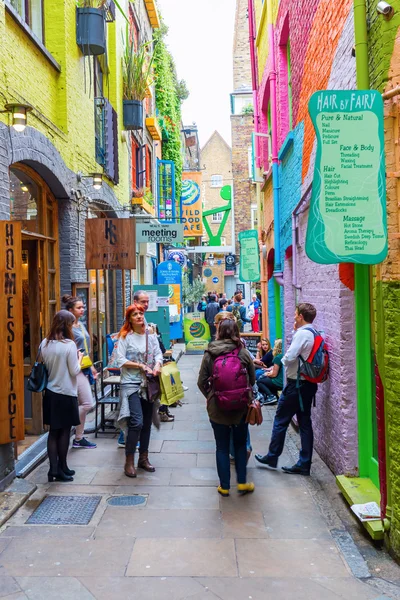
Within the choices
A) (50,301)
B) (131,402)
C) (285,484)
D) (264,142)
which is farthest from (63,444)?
(264,142)

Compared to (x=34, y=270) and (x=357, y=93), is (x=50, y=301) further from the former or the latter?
(x=357, y=93)

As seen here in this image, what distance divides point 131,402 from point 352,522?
260 cm

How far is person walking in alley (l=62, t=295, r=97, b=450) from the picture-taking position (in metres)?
7.29

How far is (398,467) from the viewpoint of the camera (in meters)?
4.32

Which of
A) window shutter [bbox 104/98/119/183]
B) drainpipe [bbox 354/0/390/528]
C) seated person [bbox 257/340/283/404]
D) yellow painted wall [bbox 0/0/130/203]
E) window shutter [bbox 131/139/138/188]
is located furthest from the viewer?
window shutter [bbox 131/139/138/188]

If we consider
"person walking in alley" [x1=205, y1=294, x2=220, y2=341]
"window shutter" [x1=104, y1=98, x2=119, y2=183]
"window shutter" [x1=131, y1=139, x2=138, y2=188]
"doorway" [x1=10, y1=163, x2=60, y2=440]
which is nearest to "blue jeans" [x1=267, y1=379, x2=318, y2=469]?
"doorway" [x1=10, y1=163, x2=60, y2=440]

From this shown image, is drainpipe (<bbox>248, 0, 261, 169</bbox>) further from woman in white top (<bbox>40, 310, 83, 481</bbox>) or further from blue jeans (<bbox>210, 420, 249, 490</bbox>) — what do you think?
blue jeans (<bbox>210, 420, 249, 490</bbox>)

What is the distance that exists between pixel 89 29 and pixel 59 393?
6250 millimetres

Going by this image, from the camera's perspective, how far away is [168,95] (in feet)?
71.8

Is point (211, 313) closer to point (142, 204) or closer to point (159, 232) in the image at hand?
point (142, 204)

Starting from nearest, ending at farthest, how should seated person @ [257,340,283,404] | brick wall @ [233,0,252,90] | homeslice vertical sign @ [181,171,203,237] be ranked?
seated person @ [257,340,283,404] < homeslice vertical sign @ [181,171,203,237] < brick wall @ [233,0,252,90]

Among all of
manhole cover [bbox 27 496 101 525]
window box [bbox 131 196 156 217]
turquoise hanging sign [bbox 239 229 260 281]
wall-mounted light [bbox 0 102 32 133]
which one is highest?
window box [bbox 131 196 156 217]

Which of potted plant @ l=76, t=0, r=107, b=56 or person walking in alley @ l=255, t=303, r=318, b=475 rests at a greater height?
potted plant @ l=76, t=0, r=107, b=56

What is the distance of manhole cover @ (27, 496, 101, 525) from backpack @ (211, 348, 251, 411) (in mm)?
1551
